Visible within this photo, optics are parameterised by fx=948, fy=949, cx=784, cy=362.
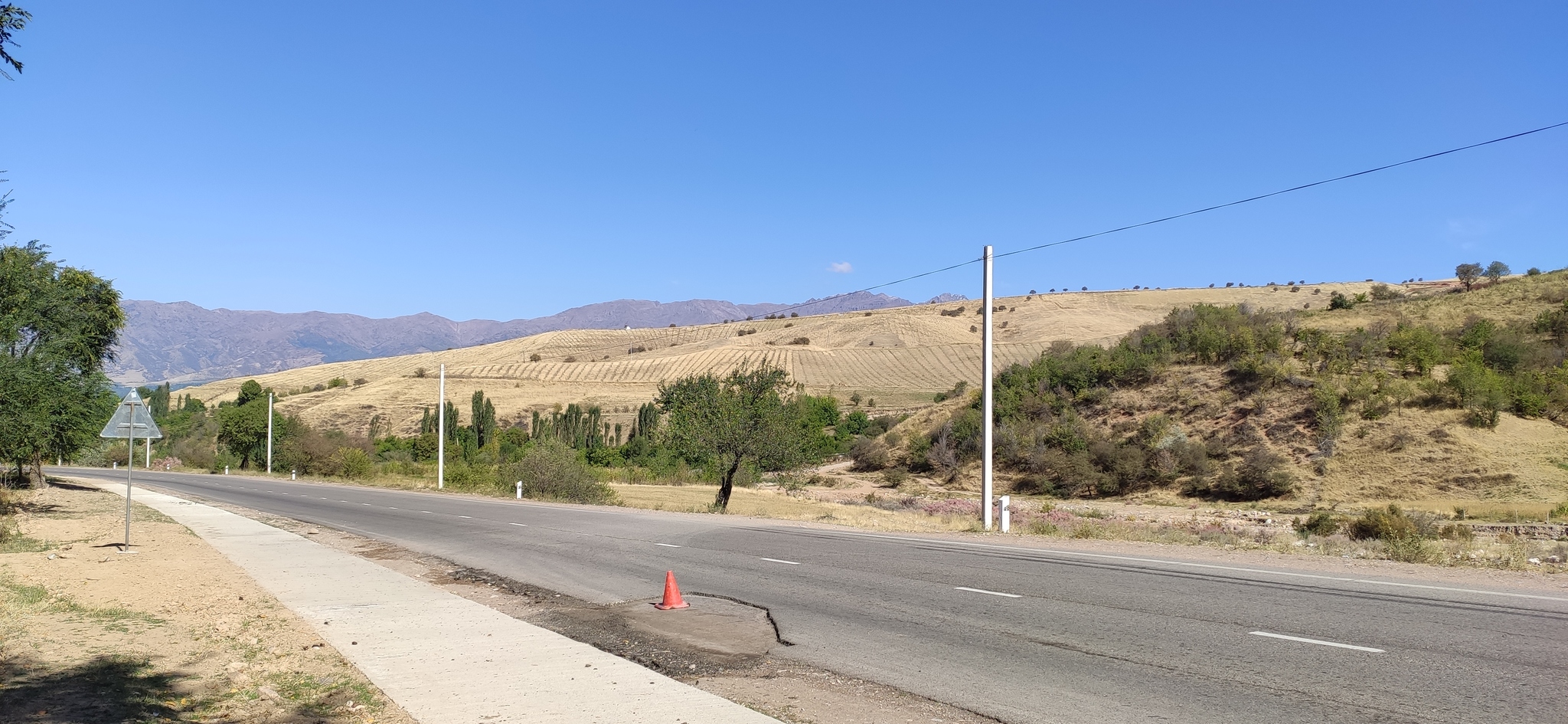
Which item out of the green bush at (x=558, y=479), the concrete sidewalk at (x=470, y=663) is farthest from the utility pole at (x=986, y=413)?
the green bush at (x=558, y=479)

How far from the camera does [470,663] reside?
8023 millimetres

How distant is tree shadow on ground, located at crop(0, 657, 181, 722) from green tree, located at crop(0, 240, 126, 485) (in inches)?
571

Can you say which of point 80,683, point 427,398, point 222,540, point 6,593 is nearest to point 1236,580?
point 80,683

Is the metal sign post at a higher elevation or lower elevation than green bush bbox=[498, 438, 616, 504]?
higher

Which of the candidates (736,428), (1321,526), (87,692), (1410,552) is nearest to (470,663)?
(87,692)

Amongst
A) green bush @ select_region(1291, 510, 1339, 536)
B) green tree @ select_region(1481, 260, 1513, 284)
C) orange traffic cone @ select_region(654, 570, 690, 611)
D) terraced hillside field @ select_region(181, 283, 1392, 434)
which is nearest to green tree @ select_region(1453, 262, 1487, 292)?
green tree @ select_region(1481, 260, 1513, 284)

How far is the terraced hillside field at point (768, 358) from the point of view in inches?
3617

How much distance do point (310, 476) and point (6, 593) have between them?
5408 cm

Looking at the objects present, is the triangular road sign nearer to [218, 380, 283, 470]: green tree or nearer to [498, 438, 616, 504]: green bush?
[498, 438, 616, 504]: green bush

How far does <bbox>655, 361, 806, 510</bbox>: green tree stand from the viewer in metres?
33.6

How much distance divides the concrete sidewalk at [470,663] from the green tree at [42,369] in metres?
10.1

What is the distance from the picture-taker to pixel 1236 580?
38.9 ft

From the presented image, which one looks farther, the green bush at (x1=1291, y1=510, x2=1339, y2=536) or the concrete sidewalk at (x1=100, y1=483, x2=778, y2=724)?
the green bush at (x1=1291, y1=510, x2=1339, y2=536)

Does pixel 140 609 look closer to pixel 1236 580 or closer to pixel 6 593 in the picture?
pixel 6 593
